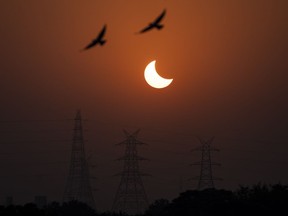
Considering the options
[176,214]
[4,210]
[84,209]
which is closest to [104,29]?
[4,210]

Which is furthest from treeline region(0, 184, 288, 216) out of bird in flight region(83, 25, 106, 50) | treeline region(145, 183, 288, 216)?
bird in flight region(83, 25, 106, 50)

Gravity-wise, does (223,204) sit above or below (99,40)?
above

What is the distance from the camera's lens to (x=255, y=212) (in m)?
76.4


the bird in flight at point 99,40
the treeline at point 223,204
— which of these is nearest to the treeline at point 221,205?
the treeline at point 223,204

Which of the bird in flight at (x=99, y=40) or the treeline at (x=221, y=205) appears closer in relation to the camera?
the bird in flight at (x=99, y=40)

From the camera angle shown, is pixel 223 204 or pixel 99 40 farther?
pixel 223 204

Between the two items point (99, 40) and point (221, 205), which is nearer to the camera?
point (99, 40)

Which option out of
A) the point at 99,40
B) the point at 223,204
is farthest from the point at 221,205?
the point at 99,40

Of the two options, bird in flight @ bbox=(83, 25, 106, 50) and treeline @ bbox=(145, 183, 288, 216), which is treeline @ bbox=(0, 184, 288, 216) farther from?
bird in flight @ bbox=(83, 25, 106, 50)

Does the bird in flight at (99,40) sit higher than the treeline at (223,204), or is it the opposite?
the treeline at (223,204)

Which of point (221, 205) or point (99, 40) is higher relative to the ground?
point (221, 205)

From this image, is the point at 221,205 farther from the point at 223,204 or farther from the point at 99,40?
the point at 99,40

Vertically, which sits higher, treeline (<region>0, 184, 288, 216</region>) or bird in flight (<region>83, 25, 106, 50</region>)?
treeline (<region>0, 184, 288, 216</region>)

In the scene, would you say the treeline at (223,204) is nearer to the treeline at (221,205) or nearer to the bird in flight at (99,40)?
the treeline at (221,205)
